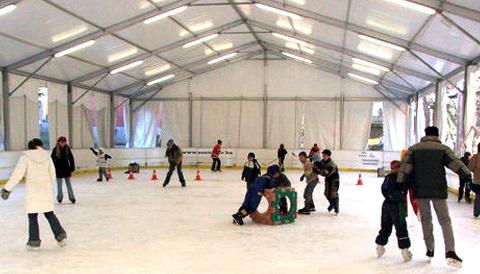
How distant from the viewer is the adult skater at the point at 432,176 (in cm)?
558

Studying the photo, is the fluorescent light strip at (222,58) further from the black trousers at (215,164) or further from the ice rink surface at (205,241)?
the ice rink surface at (205,241)

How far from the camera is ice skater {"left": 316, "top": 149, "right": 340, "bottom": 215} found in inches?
368

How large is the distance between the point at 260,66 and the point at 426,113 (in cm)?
928

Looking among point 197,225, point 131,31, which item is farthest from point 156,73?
point 197,225

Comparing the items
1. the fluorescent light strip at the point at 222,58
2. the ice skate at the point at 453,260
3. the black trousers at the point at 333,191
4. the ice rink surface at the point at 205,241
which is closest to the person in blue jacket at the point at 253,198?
the ice rink surface at the point at 205,241

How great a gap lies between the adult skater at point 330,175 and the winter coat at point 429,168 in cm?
351

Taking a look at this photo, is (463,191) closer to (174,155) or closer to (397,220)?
(397,220)

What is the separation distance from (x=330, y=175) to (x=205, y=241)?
3.43 meters

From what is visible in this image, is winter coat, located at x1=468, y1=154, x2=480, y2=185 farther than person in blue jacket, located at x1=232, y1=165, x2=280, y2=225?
Yes

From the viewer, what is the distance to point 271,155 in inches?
955

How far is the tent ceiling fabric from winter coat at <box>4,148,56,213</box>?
5.98m

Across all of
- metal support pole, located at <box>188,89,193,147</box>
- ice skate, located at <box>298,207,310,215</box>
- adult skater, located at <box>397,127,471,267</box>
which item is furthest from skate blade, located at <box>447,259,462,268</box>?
metal support pole, located at <box>188,89,193,147</box>

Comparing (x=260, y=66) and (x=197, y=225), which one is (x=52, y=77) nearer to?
(x=260, y=66)

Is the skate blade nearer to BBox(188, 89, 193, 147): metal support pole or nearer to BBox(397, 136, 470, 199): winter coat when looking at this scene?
BBox(397, 136, 470, 199): winter coat
